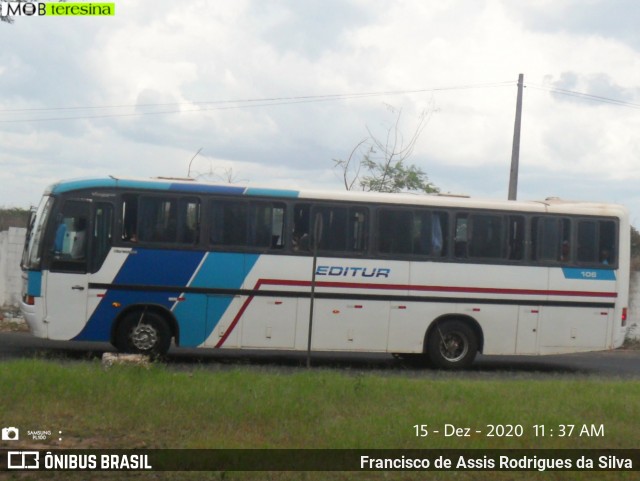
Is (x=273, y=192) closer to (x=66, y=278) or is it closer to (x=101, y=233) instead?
(x=101, y=233)

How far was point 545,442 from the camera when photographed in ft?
30.8

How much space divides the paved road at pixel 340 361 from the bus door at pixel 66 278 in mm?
550

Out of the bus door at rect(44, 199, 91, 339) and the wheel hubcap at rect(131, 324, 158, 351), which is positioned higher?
the bus door at rect(44, 199, 91, 339)

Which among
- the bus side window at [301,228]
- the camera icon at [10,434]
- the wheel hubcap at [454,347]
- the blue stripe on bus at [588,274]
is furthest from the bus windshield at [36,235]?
the blue stripe on bus at [588,274]

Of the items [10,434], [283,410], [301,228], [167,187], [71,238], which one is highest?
[167,187]

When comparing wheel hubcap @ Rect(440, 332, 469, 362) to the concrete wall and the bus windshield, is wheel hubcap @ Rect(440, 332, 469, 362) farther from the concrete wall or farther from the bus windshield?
the concrete wall

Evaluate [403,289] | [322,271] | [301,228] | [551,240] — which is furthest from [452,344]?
[301,228]

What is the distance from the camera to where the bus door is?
15.0 meters

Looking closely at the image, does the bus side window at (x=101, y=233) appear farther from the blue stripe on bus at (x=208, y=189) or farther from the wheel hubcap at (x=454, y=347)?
the wheel hubcap at (x=454, y=347)

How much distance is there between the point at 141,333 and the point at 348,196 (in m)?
4.08

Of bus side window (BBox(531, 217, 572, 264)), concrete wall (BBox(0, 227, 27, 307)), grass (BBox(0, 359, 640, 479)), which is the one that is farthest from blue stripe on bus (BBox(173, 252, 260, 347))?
concrete wall (BBox(0, 227, 27, 307))

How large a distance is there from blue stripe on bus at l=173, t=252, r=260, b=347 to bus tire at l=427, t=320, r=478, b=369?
11.6 feet

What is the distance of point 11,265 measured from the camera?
22766mm

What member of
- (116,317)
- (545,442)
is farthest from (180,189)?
(545,442)
